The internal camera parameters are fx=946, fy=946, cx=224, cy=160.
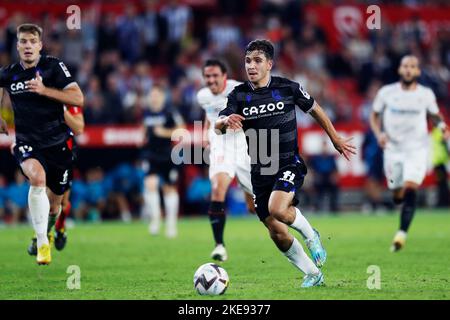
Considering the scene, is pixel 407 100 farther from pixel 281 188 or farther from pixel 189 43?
pixel 189 43

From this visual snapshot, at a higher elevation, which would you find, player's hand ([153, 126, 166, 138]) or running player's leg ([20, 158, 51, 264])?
player's hand ([153, 126, 166, 138])

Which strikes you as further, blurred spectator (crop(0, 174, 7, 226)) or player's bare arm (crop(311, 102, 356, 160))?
blurred spectator (crop(0, 174, 7, 226))

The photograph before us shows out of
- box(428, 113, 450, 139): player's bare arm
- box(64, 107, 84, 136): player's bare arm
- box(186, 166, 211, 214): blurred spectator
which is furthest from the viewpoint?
box(186, 166, 211, 214): blurred spectator

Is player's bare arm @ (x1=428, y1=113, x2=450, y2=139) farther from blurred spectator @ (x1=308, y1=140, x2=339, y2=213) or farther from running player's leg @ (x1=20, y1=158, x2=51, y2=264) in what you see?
blurred spectator @ (x1=308, y1=140, x2=339, y2=213)

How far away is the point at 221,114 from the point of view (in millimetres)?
10023

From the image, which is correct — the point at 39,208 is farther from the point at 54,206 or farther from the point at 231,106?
the point at 231,106

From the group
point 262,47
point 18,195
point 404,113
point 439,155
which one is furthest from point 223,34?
point 262,47

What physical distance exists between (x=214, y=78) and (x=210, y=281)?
533cm

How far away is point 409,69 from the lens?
15.6 meters

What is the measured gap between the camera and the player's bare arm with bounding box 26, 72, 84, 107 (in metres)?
11.3

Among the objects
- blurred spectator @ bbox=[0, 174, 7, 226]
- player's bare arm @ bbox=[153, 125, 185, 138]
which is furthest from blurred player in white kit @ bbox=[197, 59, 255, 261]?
blurred spectator @ bbox=[0, 174, 7, 226]

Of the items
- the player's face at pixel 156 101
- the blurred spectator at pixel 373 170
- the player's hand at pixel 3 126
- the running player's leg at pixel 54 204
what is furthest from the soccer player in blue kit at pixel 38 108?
the blurred spectator at pixel 373 170

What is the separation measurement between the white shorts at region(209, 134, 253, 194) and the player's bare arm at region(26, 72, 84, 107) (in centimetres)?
318
